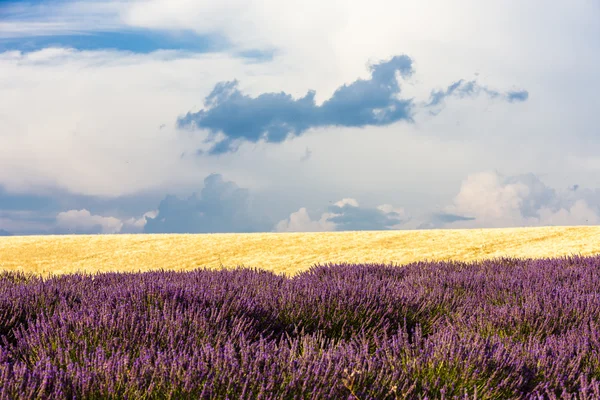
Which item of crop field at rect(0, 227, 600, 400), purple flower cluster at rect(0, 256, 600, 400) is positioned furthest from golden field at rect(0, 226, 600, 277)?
purple flower cluster at rect(0, 256, 600, 400)

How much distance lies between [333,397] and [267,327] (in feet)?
5.03

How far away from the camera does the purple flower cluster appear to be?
231 cm

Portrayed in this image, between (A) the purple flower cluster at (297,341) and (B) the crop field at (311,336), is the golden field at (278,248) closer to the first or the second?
(B) the crop field at (311,336)

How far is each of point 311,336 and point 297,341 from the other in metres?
1.18

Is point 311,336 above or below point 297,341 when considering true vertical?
below

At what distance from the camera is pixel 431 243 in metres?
18.1

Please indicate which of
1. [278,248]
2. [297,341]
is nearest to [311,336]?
[297,341]

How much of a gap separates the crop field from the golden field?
744 cm

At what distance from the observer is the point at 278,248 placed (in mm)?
18047

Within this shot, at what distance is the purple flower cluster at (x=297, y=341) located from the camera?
7.57ft

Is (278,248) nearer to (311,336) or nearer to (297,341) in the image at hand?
(311,336)

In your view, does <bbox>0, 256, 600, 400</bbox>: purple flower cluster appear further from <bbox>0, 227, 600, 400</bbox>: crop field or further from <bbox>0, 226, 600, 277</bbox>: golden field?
<bbox>0, 226, 600, 277</bbox>: golden field

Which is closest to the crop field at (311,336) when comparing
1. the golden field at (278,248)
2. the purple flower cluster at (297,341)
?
the purple flower cluster at (297,341)

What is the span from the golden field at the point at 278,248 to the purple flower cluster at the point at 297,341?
8.69m
